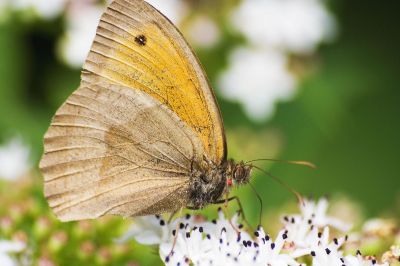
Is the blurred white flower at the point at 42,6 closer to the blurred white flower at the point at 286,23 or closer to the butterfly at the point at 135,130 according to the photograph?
the blurred white flower at the point at 286,23

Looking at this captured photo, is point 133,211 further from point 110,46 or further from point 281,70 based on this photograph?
point 281,70

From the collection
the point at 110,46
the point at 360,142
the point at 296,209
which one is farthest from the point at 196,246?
the point at 360,142

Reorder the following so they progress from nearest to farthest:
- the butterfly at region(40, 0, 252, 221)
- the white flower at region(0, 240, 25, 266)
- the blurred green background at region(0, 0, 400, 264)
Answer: the butterfly at region(40, 0, 252, 221) < the white flower at region(0, 240, 25, 266) < the blurred green background at region(0, 0, 400, 264)

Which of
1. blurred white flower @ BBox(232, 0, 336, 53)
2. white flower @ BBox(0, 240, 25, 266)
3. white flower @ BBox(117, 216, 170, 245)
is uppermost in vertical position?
blurred white flower @ BBox(232, 0, 336, 53)

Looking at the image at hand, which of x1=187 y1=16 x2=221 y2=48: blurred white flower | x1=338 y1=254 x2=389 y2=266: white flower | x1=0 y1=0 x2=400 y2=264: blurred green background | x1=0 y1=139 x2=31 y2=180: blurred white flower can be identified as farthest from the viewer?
x1=0 y1=0 x2=400 y2=264: blurred green background

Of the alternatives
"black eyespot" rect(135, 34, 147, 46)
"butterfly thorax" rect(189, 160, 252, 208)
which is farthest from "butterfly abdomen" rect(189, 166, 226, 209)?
"black eyespot" rect(135, 34, 147, 46)

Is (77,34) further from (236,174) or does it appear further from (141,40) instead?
(236,174)

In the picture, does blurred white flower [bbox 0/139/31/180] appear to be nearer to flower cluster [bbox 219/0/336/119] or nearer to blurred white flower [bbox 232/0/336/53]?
flower cluster [bbox 219/0/336/119]

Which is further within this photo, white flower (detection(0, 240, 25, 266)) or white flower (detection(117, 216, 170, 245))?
white flower (detection(0, 240, 25, 266))
